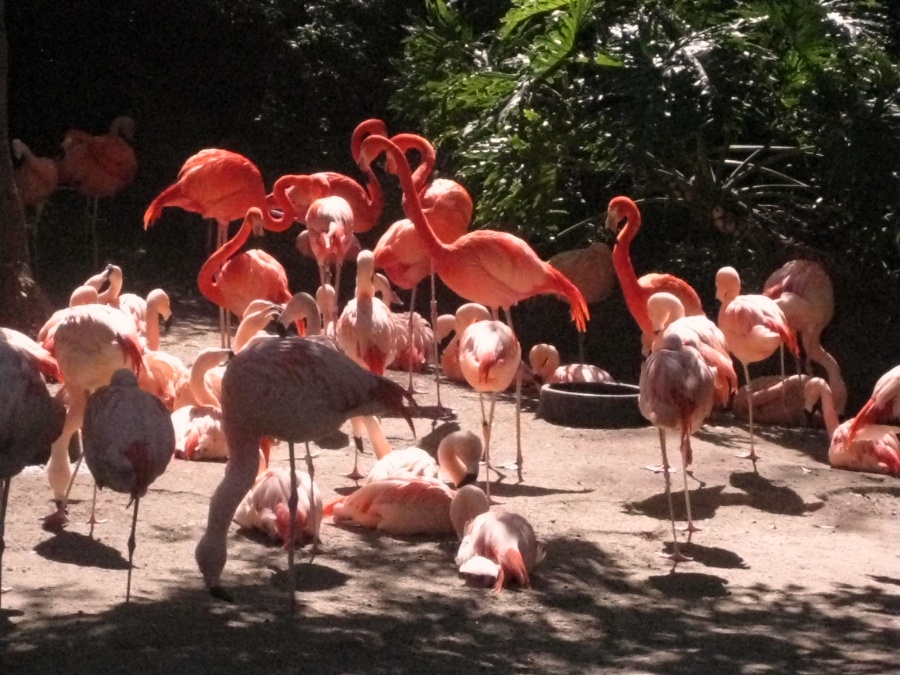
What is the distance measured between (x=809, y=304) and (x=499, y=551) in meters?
3.83

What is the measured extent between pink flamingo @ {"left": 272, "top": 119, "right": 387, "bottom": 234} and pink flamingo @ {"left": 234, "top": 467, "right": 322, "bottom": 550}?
12.4ft

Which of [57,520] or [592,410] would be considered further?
[592,410]

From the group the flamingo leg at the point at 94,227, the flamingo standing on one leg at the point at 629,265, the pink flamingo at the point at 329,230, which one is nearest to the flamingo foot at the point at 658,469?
the flamingo standing on one leg at the point at 629,265

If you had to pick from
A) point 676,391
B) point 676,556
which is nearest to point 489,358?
point 676,391

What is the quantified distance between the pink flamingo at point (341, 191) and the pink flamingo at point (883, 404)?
3.84 m

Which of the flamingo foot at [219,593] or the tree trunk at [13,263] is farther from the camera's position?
the tree trunk at [13,263]

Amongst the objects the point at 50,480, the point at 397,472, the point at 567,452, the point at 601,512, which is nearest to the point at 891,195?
the point at 567,452

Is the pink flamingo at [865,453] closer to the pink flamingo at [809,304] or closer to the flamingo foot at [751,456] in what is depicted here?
the flamingo foot at [751,456]

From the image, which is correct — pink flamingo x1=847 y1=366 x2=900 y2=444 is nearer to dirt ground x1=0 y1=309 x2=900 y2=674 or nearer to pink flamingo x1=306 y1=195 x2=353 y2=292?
dirt ground x1=0 y1=309 x2=900 y2=674

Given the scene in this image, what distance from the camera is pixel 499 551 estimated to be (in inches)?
198

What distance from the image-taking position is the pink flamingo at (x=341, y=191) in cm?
908

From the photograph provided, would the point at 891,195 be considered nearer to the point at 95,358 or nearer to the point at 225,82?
the point at 95,358

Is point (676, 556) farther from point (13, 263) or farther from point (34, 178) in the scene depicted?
point (34, 178)

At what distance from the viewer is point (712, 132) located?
8.66m
